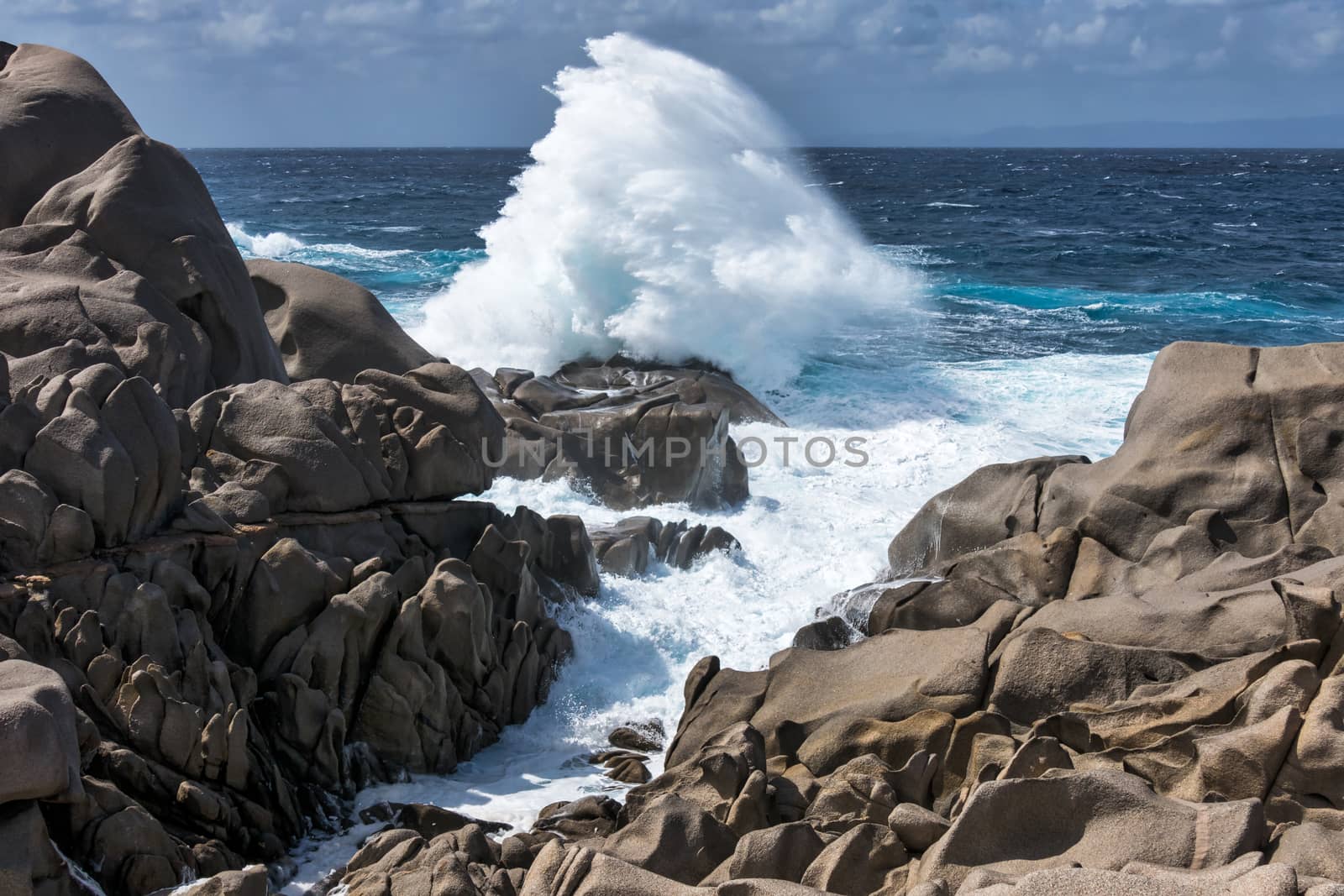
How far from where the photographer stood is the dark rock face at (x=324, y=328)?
1398cm

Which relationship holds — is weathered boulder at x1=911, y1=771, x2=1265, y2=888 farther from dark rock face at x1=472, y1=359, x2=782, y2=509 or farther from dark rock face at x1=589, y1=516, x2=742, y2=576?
dark rock face at x1=472, y1=359, x2=782, y2=509

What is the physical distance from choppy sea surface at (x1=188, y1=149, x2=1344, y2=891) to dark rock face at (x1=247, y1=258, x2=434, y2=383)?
2.19 metres

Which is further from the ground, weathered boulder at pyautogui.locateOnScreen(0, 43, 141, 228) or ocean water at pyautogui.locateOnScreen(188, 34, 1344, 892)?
weathered boulder at pyautogui.locateOnScreen(0, 43, 141, 228)

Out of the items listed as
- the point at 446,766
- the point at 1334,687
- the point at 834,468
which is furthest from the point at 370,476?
the point at 834,468

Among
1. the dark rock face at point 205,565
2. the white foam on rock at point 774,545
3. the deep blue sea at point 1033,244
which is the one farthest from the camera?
the deep blue sea at point 1033,244

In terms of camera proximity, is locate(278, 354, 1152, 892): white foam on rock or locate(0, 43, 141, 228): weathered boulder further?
locate(0, 43, 141, 228): weathered boulder

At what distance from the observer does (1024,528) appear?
1128cm

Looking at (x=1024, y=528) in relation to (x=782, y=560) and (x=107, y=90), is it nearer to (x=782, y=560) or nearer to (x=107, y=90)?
(x=782, y=560)

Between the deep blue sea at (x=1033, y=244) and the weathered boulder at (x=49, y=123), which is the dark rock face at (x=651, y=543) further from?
the deep blue sea at (x=1033, y=244)

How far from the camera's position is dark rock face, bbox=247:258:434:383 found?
1398cm

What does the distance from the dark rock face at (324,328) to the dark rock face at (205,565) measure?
1.33m

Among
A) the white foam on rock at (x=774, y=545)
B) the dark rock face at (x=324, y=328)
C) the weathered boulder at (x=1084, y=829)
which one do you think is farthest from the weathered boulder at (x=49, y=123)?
the weathered boulder at (x=1084, y=829)

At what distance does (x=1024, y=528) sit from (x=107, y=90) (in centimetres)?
1099

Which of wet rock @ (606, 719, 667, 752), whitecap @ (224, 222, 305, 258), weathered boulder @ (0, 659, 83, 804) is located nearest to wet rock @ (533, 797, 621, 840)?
wet rock @ (606, 719, 667, 752)
